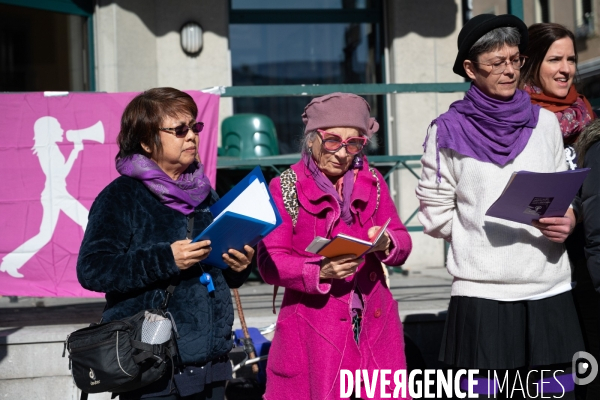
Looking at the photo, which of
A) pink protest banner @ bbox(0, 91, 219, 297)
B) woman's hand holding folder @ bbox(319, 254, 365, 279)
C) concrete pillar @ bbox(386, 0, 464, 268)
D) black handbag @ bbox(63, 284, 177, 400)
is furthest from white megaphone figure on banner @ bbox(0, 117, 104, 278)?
concrete pillar @ bbox(386, 0, 464, 268)

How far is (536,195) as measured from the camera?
3014mm

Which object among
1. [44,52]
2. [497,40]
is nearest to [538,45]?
[497,40]

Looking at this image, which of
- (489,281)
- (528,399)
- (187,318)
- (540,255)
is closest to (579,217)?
(540,255)

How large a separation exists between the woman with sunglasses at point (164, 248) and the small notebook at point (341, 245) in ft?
0.95

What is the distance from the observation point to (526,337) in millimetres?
3264

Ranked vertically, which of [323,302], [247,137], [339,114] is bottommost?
[323,302]

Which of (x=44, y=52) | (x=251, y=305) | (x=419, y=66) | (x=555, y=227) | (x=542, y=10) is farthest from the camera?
(x=542, y=10)

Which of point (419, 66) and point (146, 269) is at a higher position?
point (419, 66)

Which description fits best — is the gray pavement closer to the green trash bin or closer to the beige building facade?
the green trash bin

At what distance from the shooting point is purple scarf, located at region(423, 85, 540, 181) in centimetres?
325

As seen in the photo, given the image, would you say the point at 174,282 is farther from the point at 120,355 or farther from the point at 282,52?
the point at 282,52

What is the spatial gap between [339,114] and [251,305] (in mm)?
3093

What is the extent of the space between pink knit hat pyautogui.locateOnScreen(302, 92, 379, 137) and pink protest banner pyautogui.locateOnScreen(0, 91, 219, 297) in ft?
6.89

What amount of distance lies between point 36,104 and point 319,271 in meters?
2.91
